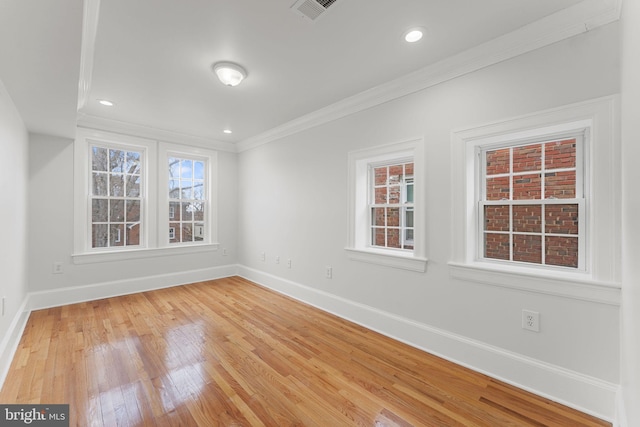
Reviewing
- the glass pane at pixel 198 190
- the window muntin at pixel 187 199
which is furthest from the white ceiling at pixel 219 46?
the glass pane at pixel 198 190

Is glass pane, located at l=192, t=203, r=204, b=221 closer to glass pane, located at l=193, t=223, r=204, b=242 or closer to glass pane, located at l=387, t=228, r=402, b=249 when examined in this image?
glass pane, located at l=193, t=223, r=204, b=242

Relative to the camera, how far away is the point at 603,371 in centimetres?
172

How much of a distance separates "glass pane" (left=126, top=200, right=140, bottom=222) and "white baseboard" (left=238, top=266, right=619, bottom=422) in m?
3.43

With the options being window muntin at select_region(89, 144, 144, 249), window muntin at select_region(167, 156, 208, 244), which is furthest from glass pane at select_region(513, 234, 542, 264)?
window muntin at select_region(89, 144, 144, 249)

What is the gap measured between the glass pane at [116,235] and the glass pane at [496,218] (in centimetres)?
487

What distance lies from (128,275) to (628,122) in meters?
5.47

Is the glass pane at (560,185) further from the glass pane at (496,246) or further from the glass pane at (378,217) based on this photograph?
the glass pane at (378,217)

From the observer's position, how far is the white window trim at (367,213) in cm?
258

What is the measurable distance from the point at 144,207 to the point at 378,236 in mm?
3691

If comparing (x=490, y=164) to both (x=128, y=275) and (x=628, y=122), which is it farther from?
(x=128, y=275)

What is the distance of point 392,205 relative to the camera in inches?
120

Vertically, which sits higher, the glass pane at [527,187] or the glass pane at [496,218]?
the glass pane at [527,187]

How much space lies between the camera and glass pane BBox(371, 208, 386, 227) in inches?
126

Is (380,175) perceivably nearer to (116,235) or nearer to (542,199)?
(542,199)
